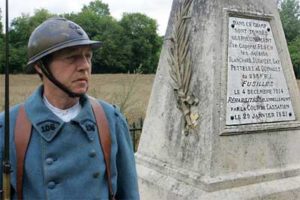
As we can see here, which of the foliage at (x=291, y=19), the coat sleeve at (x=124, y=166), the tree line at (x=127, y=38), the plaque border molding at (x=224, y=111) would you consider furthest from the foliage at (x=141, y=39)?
the coat sleeve at (x=124, y=166)

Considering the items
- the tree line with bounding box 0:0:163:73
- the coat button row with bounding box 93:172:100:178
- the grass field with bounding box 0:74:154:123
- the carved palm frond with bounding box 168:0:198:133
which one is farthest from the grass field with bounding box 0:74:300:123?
the tree line with bounding box 0:0:163:73

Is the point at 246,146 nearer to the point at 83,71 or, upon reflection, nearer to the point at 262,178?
the point at 262,178

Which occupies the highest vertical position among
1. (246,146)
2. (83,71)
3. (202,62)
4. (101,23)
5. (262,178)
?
(101,23)

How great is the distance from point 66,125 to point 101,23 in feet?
121

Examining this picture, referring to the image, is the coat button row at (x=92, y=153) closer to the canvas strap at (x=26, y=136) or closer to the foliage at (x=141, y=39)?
the canvas strap at (x=26, y=136)

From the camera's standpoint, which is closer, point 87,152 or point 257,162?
point 87,152

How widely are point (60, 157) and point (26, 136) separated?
0.54 ft

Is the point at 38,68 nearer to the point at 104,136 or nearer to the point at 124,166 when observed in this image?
the point at 104,136

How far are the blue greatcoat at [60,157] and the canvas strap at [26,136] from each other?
0.06 feet

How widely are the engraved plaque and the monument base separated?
1.95ft

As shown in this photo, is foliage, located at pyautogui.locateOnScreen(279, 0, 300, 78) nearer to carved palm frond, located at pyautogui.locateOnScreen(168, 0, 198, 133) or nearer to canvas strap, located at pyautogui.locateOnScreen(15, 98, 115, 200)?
carved palm frond, located at pyautogui.locateOnScreen(168, 0, 198, 133)

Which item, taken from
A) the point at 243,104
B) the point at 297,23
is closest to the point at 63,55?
the point at 243,104

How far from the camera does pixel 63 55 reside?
2.00m

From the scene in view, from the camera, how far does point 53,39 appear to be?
198 centimetres
